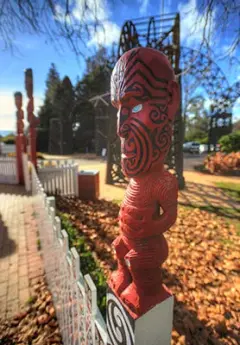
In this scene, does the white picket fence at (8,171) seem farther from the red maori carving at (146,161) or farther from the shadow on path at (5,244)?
the red maori carving at (146,161)

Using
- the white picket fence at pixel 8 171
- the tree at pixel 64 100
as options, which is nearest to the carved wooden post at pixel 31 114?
the white picket fence at pixel 8 171

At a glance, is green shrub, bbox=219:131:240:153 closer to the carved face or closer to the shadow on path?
the shadow on path

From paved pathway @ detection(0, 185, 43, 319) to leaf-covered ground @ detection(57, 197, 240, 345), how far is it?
3.01 feet

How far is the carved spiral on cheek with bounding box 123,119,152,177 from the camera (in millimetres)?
992

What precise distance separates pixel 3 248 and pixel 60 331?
7.36ft

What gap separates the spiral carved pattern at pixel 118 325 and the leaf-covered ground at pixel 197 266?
1237mm

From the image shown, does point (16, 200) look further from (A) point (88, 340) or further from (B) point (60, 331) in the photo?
(A) point (88, 340)

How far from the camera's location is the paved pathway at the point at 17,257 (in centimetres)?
262

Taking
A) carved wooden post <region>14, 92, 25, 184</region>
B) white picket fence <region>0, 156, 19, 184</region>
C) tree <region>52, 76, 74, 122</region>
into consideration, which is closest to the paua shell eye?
carved wooden post <region>14, 92, 25, 184</region>

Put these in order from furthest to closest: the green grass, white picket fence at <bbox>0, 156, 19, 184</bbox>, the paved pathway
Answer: white picket fence at <bbox>0, 156, 19, 184</bbox> → the green grass → the paved pathway

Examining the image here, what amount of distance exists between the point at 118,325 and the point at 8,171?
917 centimetres

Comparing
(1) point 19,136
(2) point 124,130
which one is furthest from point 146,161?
(1) point 19,136

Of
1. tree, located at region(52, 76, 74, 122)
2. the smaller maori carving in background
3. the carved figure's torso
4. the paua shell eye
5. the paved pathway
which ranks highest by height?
tree, located at region(52, 76, 74, 122)

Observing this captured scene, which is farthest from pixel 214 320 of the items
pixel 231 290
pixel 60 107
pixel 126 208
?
pixel 60 107
